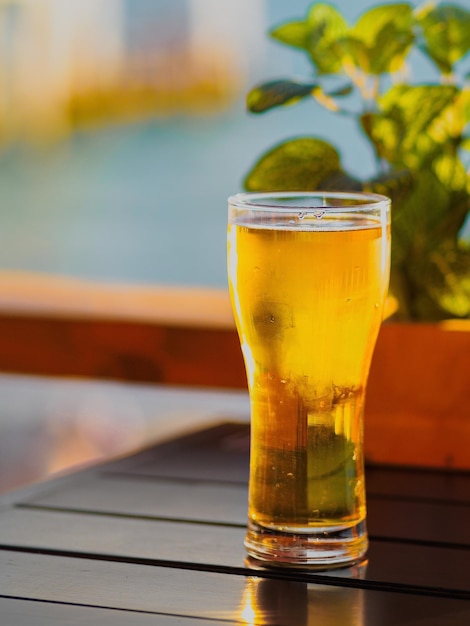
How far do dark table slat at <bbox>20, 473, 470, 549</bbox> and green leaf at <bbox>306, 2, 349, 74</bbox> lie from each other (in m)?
0.44

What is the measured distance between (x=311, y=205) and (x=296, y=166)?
286mm

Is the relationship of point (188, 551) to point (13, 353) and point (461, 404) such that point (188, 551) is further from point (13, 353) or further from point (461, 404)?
point (13, 353)

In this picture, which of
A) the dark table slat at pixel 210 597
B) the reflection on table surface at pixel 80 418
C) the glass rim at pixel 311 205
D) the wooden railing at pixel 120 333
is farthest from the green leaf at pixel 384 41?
the reflection on table surface at pixel 80 418

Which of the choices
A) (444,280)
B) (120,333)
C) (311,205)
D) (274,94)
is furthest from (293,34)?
(120,333)

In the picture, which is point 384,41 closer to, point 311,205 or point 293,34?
point 293,34

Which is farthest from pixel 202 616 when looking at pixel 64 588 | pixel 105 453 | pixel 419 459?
pixel 105 453

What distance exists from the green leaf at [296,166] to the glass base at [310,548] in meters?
0.39

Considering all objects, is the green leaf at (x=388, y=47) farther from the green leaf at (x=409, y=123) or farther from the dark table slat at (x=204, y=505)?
the dark table slat at (x=204, y=505)

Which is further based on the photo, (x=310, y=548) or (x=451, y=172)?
(x=451, y=172)

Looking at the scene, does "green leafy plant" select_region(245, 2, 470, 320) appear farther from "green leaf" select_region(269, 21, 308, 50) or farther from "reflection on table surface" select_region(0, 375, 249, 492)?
"reflection on table surface" select_region(0, 375, 249, 492)

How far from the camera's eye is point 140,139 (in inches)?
548

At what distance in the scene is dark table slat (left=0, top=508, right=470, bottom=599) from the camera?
70 cm

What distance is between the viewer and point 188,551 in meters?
0.75

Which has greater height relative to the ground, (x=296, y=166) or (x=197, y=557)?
(x=296, y=166)
